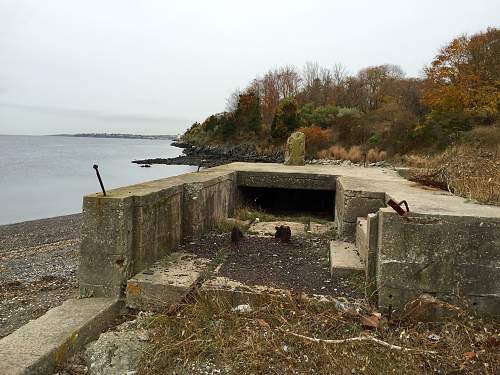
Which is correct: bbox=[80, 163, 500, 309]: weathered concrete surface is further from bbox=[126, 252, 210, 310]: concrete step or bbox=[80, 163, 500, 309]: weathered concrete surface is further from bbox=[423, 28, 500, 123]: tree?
bbox=[423, 28, 500, 123]: tree

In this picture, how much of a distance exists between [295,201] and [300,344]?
697 cm

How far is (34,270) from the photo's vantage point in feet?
27.2

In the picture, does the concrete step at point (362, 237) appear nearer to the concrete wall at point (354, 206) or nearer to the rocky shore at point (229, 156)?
the concrete wall at point (354, 206)

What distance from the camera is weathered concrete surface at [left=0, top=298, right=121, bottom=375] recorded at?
3.10 meters

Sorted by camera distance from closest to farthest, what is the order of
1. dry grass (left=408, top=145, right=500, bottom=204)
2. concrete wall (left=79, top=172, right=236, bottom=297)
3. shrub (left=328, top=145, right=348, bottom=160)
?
concrete wall (left=79, top=172, right=236, bottom=297) < dry grass (left=408, top=145, right=500, bottom=204) < shrub (left=328, top=145, right=348, bottom=160)

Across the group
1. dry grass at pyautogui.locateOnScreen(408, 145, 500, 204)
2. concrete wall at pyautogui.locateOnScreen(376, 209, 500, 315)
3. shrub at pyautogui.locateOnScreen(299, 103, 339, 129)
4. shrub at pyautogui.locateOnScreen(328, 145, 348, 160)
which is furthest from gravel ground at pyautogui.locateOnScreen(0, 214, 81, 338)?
shrub at pyautogui.locateOnScreen(299, 103, 339, 129)

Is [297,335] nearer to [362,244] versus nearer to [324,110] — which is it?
[362,244]

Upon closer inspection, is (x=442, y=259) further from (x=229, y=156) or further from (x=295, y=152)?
(x=229, y=156)

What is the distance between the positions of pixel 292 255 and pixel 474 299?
7.08 ft

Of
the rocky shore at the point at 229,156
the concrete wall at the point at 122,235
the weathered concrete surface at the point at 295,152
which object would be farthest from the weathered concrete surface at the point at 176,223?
the rocky shore at the point at 229,156

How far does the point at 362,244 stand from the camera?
197 inches

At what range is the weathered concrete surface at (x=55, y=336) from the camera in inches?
122

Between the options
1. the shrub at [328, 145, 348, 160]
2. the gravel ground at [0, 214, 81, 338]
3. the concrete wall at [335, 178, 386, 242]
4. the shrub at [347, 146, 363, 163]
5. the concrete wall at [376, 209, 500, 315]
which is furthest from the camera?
the shrub at [328, 145, 348, 160]

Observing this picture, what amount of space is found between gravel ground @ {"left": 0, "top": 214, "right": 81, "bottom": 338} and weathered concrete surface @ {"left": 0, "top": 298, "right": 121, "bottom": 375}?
1.30 m
